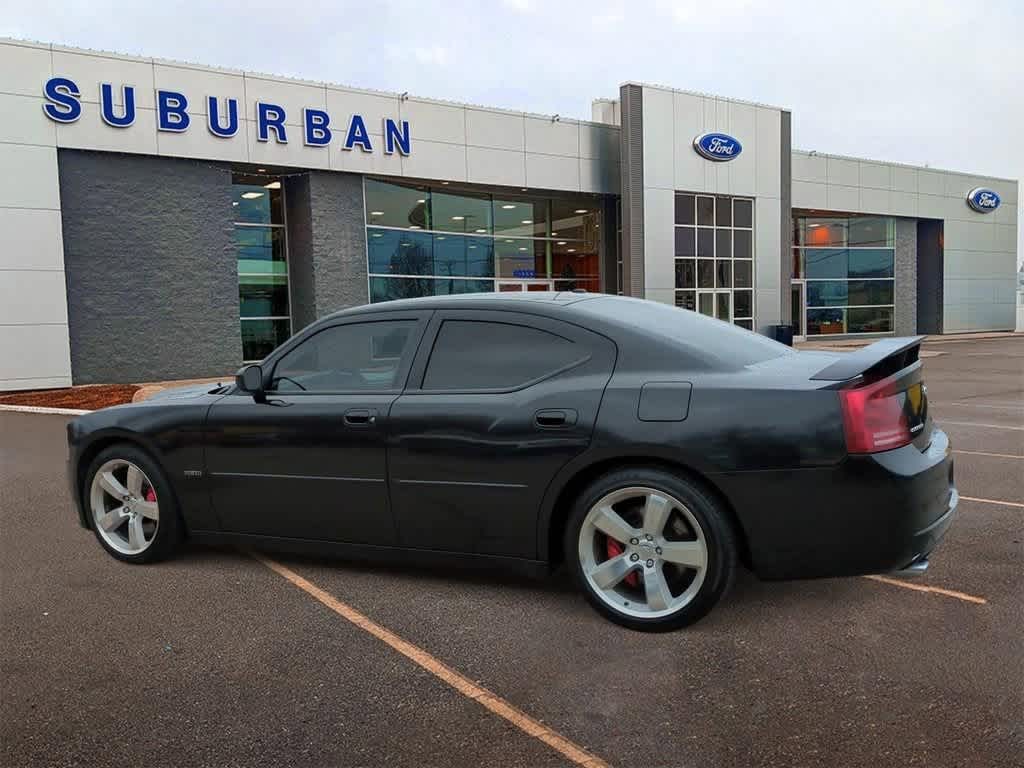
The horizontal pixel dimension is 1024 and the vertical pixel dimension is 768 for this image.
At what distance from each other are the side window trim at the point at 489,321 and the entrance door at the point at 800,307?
3284 cm

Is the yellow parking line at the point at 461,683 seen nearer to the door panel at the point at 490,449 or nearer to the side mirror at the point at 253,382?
the door panel at the point at 490,449

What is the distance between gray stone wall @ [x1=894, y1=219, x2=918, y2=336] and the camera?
36250mm

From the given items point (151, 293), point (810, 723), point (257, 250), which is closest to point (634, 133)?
point (257, 250)

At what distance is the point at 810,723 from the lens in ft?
9.45

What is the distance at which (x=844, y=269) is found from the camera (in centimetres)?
3556

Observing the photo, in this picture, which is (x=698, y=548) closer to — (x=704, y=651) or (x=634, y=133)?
(x=704, y=651)

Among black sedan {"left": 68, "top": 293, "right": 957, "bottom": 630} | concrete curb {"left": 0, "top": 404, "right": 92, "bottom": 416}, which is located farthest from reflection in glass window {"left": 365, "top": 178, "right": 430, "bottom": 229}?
black sedan {"left": 68, "top": 293, "right": 957, "bottom": 630}

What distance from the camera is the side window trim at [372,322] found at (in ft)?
14.3

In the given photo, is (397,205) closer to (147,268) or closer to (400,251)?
(400,251)

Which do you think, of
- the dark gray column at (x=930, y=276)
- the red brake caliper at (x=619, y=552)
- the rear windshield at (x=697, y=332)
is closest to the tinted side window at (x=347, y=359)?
the rear windshield at (x=697, y=332)

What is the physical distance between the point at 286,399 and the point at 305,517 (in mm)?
648

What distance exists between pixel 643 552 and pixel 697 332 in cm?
117

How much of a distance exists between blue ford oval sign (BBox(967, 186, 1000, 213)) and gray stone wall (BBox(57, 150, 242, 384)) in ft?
107

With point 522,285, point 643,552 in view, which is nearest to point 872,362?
point 643,552
